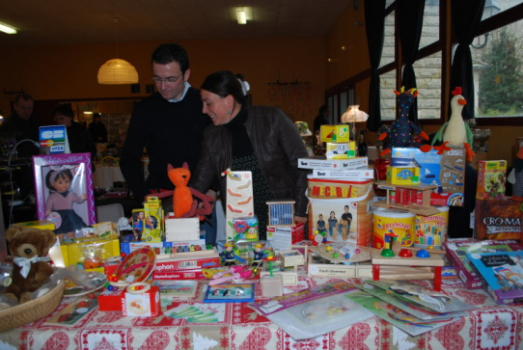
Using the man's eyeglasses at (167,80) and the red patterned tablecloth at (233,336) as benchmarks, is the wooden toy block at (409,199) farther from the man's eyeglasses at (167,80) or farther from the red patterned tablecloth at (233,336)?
the man's eyeglasses at (167,80)

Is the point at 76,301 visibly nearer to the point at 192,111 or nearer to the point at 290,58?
the point at 192,111

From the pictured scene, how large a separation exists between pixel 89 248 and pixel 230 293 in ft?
2.08

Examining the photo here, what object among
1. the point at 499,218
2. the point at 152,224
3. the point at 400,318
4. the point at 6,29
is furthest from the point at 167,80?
the point at 6,29

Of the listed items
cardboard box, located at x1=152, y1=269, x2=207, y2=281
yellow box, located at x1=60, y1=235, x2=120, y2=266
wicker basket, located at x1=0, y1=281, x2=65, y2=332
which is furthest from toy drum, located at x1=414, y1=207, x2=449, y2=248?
wicker basket, located at x1=0, y1=281, x2=65, y2=332

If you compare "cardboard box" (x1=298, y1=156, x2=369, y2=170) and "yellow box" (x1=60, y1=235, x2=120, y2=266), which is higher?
"cardboard box" (x1=298, y1=156, x2=369, y2=170)

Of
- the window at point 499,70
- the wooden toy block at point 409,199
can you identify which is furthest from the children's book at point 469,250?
the window at point 499,70

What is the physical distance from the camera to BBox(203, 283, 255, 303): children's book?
→ 1.27 m

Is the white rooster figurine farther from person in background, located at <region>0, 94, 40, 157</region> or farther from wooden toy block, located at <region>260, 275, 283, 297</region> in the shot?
person in background, located at <region>0, 94, 40, 157</region>

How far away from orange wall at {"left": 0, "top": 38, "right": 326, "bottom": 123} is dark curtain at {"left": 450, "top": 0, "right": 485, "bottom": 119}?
735cm

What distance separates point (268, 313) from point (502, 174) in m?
1.17

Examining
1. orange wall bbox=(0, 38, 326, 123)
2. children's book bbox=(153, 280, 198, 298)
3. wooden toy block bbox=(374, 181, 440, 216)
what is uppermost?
orange wall bbox=(0, 38, 326, 123)

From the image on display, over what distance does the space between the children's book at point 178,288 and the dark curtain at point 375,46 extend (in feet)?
18.4

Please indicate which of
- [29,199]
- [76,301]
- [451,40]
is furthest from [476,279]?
[451,40]

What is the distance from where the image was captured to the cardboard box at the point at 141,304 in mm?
1188
